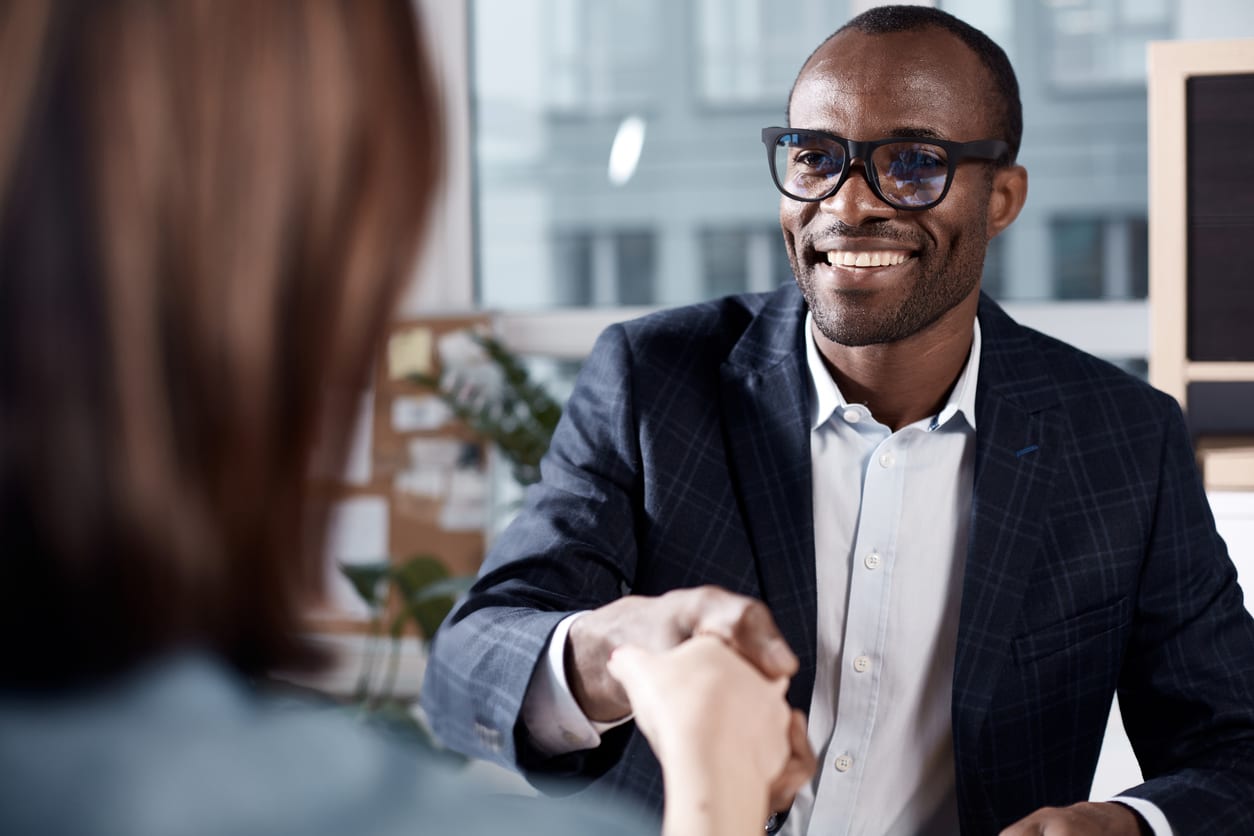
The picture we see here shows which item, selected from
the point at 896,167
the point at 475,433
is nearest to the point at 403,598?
the point at 475,433

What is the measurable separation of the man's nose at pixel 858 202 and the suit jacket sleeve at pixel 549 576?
0.29m

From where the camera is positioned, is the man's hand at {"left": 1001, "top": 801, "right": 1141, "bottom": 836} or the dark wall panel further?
the dark wall panel

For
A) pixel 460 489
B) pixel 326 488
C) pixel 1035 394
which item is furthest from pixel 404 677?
pixel 326 488

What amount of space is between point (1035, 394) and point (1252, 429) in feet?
3.52

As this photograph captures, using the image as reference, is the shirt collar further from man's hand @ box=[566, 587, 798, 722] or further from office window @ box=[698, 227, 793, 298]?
office window @ box=[698, 227, 793, 298]

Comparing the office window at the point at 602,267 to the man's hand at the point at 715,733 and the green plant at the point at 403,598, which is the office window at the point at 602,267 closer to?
the green plant at the point at 403,598

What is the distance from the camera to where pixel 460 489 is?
108 inches

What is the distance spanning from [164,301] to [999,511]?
43.0 inches

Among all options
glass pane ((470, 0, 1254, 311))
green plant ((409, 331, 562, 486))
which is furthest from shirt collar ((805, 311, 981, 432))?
glass pane ((470, 0, 1254, 311))

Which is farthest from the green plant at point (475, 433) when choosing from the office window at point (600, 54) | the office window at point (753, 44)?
the office window at point (753, 44)

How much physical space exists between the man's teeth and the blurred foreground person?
3.34ft

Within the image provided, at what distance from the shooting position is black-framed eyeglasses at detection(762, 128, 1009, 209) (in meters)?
1.42

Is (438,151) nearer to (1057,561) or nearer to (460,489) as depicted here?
(1057,561)

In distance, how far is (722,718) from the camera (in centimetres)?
64
